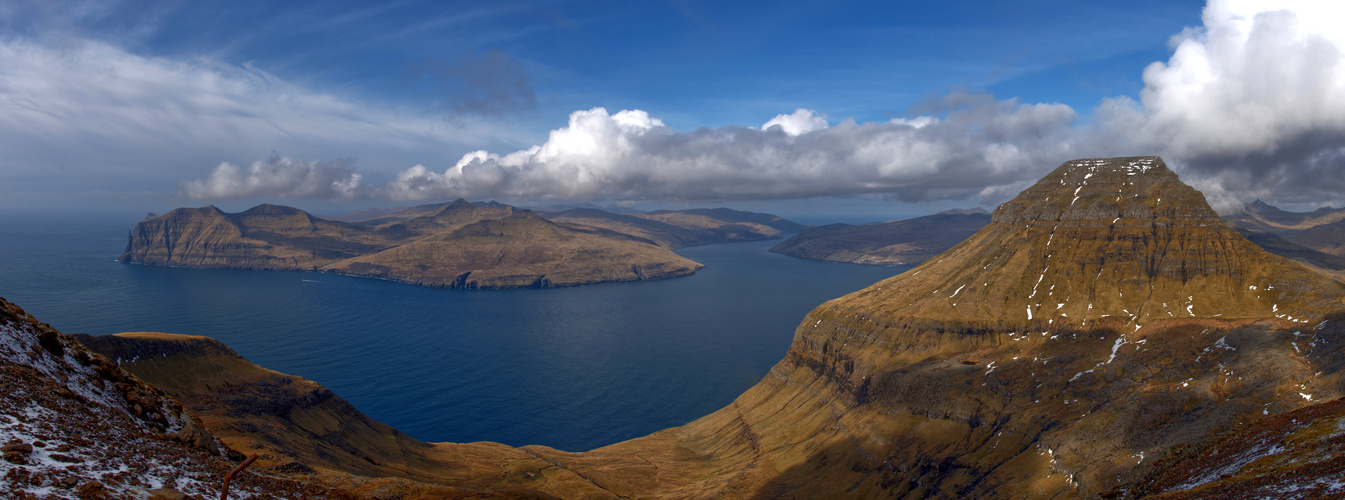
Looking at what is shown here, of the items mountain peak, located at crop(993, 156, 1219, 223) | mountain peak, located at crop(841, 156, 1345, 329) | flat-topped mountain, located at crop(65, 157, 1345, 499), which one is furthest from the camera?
mountain peak, located at crop(993, 156, 1219, 223)

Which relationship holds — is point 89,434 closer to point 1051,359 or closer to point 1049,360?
point 1049,360

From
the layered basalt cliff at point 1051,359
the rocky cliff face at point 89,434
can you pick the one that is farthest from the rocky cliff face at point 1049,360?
the rocky cliff face at point 89,434

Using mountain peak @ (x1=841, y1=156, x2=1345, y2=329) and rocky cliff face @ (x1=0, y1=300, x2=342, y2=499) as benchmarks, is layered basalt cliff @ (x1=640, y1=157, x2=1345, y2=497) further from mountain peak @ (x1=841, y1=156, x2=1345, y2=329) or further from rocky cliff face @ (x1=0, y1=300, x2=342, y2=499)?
rocky cliff face @ (x1=0, y1=300, x2=342, y2=499)

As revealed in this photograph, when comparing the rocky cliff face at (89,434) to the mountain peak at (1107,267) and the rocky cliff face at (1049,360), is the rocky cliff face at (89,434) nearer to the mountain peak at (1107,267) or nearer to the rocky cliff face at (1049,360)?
the rocky cliff face at (1049,360)

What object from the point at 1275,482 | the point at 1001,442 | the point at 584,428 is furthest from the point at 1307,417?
the point at 584,428

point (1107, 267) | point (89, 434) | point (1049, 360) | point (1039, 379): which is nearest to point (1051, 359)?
point (1049, 360)

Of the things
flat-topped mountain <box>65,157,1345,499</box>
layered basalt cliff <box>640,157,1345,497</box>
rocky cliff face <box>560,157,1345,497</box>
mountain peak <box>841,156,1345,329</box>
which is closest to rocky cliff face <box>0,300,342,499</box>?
flat-topped mountain <box>65,157,1345,499</box>

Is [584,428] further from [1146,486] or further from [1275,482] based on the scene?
[1275,482]
